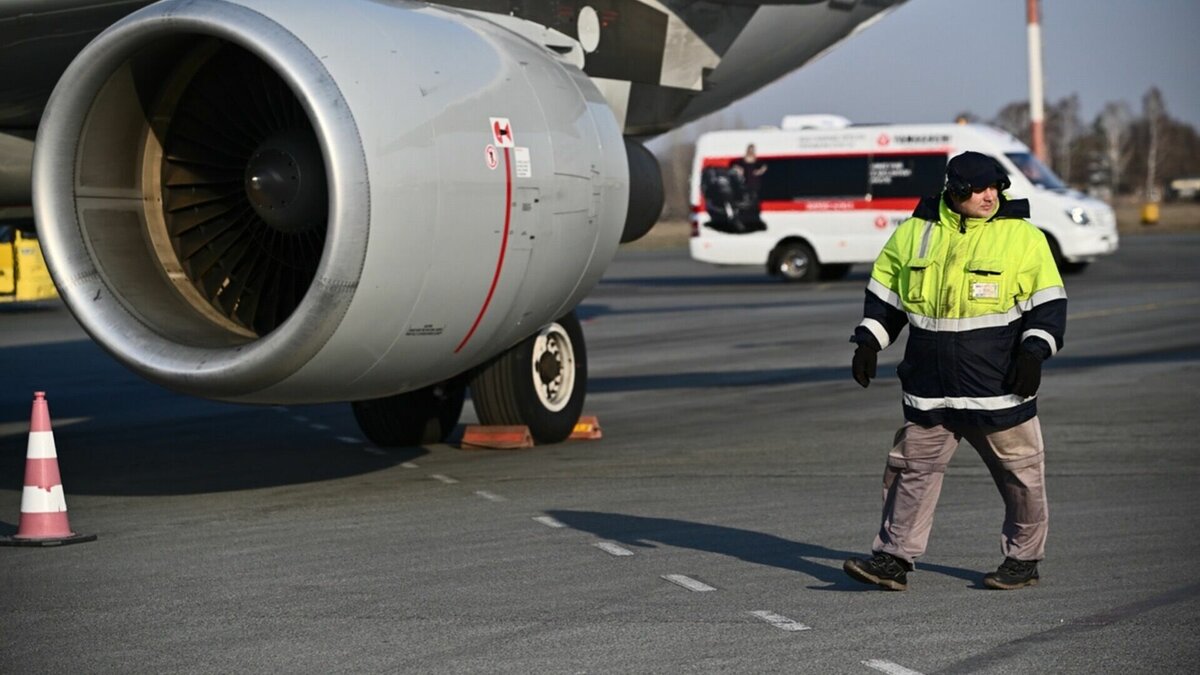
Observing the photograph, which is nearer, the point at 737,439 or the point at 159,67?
the point at 159,67

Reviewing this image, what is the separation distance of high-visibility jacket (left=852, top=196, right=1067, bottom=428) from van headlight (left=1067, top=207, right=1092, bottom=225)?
27.0m

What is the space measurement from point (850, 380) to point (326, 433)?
17.7ft

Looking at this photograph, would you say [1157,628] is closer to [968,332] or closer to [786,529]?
[968,332]

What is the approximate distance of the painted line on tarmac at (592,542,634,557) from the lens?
8297 millimetres

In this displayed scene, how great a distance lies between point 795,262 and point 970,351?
2877cm

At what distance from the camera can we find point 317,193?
9.10 meters

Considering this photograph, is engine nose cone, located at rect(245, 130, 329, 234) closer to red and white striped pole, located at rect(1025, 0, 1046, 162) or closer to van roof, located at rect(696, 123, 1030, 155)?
van roof, located at rect(696, 123, 1030, 155)

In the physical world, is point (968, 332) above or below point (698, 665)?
above

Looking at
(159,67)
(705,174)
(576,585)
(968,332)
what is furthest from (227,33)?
(705,174)

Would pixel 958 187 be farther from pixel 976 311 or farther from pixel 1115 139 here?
pixel 1115 139

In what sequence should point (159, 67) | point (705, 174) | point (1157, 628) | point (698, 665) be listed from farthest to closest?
point (705, 174) → point (159, 67) → point (1157, 628) → point (698, 665)

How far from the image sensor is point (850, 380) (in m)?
16.7

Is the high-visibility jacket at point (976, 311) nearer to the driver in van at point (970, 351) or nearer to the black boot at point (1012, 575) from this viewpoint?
the driver in van at point (970, 351)

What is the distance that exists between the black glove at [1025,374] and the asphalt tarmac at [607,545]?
0.82 metres
